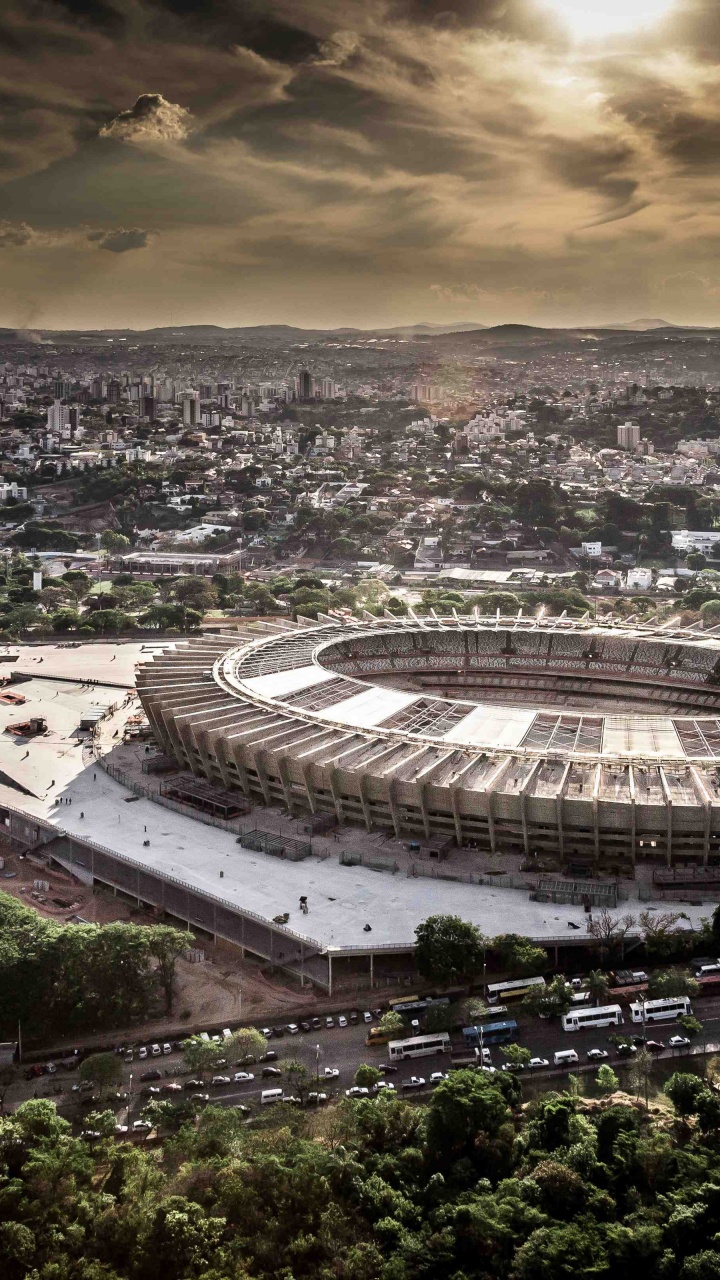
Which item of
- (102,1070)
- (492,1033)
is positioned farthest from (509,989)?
(102,1070)

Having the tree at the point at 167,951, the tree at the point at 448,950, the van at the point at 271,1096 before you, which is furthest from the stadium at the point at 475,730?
the van at the point at 271,1096

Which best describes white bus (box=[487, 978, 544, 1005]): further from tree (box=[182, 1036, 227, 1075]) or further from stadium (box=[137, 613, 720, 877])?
tree (box=[182, 1036, 227, 1075])

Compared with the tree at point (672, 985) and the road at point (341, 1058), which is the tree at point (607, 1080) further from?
the tree at point (672, 985)

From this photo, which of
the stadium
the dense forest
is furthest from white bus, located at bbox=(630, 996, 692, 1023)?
the stadium

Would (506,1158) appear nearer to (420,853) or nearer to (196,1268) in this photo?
(196,1268)

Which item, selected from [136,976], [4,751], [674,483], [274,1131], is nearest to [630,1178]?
[274,1131]
